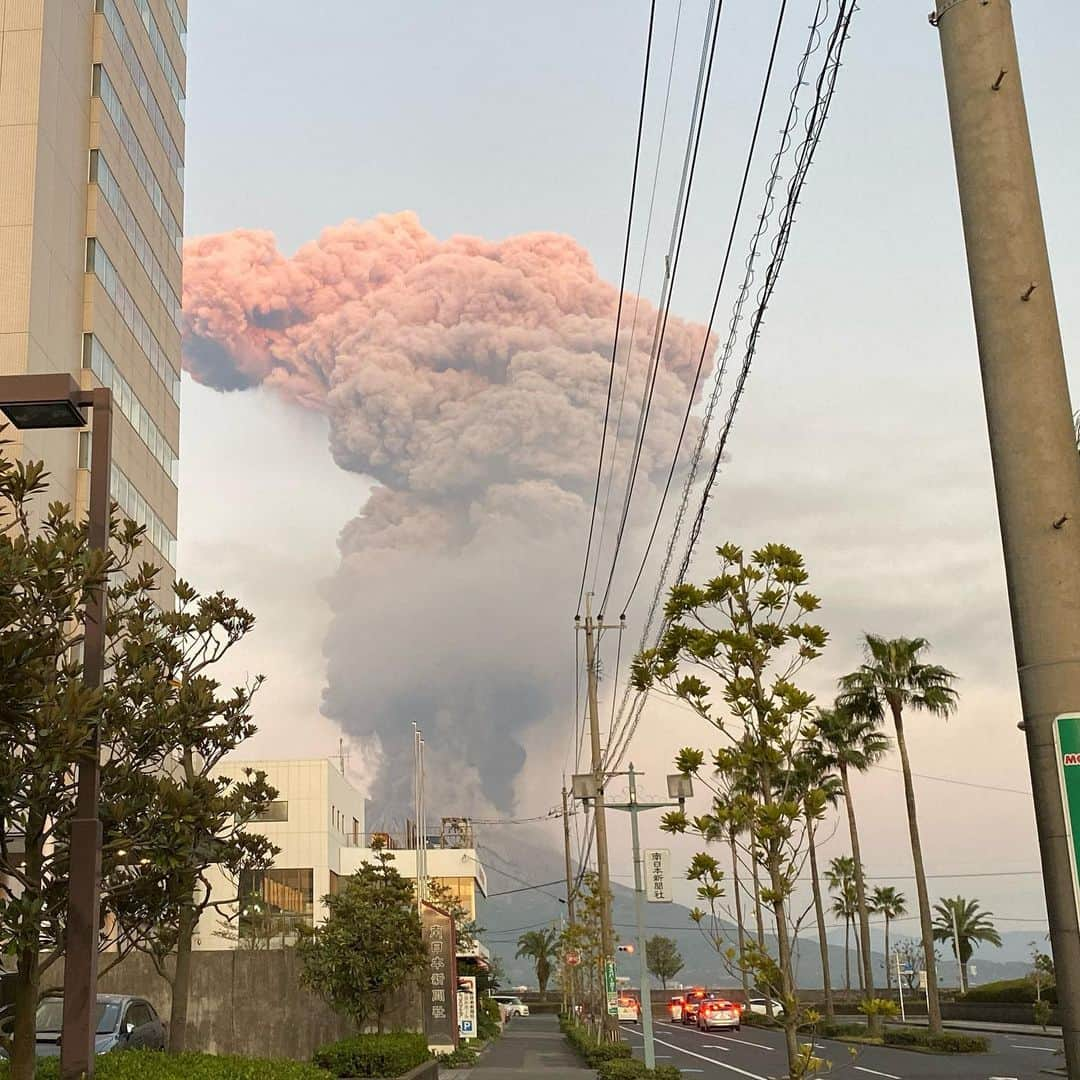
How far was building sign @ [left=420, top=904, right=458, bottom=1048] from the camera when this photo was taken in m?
36.8

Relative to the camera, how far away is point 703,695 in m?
13.6

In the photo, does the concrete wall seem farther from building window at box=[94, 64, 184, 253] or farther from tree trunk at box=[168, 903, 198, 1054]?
building window at box=[94, 64, 184, 253]

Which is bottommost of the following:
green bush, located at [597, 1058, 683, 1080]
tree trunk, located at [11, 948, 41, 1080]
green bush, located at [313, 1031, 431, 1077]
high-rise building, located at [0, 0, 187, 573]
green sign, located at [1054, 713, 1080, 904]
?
green bush, located at [597, 1058, 683, 1080]

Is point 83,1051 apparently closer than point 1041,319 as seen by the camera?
No

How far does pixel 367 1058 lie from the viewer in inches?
893

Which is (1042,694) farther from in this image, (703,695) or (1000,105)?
(703,695)

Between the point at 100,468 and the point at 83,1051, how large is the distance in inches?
187

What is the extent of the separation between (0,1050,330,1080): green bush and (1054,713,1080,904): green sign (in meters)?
10.0

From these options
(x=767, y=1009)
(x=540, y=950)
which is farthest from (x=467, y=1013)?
(x=540, y=950)

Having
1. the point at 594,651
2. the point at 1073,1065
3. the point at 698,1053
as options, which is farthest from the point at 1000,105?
the point at 698,1053

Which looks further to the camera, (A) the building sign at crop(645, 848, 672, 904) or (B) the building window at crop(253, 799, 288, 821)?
(B) the building window at crop(253, 799, 288, 821)

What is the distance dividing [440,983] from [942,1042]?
15902 millimetres

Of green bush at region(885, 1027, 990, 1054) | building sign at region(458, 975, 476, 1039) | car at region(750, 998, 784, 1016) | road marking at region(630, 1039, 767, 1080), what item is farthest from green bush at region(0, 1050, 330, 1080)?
building sign at region(458, 975, 476, 1039)

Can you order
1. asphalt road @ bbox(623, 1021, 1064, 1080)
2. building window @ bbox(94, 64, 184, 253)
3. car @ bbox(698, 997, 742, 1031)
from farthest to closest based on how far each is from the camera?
car @ bbox(698, 997, 742, 1031)
building window @ bbox(94, 64, 184, 253)
asphalt road @ bbox(623, 1021, 1064, 1080)
